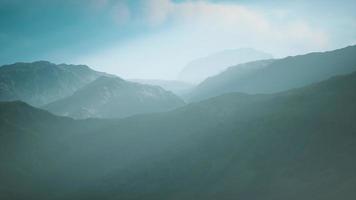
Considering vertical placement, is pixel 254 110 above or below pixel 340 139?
above

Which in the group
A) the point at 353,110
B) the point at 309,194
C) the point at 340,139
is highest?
the point at 353,110

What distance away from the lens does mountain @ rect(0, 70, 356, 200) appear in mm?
112500

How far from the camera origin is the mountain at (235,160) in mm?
112500

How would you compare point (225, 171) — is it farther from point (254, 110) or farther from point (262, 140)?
point (254, 110)

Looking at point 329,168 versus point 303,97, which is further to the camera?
point 303,97

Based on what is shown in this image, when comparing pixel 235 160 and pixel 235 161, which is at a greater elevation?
pixel 235 160

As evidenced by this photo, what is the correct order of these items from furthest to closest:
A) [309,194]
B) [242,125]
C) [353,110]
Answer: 1. [242,125]
2. [353,110]
3. [309,194]

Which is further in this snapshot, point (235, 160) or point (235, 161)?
point (235, 160)

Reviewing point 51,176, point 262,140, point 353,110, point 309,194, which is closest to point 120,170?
point 51,176

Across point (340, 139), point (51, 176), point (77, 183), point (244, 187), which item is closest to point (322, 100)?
point (340, 139)

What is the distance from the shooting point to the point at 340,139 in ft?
400

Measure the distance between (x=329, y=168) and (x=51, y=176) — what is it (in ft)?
489

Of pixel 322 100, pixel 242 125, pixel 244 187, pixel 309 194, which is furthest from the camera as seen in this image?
pixel 242 125

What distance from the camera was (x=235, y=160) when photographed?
140 m
